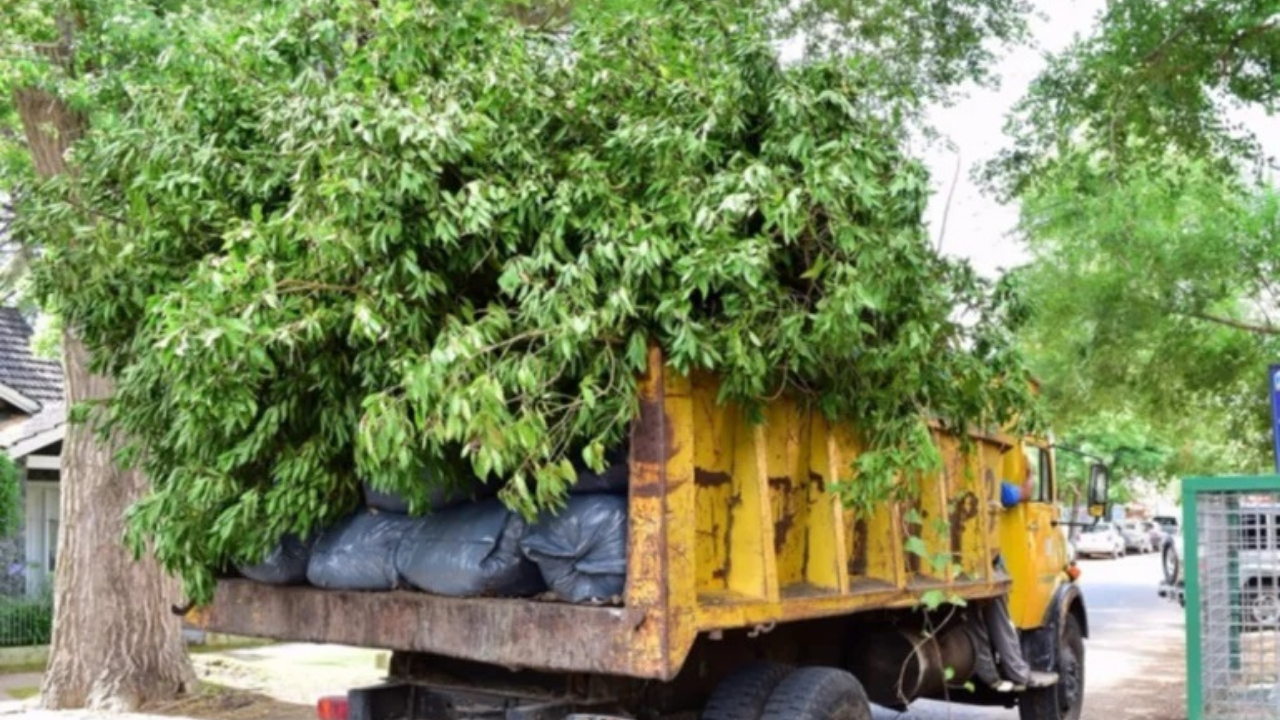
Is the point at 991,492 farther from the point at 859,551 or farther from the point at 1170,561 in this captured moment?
the point at 1170,561

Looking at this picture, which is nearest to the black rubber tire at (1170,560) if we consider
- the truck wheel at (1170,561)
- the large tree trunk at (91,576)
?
the truck wheel at (1170,561)

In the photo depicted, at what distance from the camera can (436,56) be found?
21.5ft

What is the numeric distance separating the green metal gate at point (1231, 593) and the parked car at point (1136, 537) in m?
49.8

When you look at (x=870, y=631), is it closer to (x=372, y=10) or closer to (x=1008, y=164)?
(x=372, y=10)

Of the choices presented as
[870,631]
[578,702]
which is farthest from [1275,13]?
[578,702]

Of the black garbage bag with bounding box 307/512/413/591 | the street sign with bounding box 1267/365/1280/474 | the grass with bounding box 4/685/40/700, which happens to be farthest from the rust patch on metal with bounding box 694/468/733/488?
the grass with bounding box 4/685/40/700

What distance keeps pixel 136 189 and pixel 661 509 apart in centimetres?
279

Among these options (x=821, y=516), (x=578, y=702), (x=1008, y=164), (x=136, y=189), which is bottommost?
(x=578, y=702)

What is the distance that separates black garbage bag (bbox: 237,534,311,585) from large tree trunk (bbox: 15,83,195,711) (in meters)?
6.09

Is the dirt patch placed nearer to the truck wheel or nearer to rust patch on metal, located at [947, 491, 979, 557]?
rust patch on metal, located at [947, 491, 979, 557]

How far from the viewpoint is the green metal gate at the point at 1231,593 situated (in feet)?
19.5

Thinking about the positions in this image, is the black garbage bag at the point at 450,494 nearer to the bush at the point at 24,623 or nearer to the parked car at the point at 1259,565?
the parked car at the point at 1259,565

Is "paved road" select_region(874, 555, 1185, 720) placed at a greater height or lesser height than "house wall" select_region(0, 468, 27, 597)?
lesser

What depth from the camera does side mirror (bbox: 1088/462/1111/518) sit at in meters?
10.3
